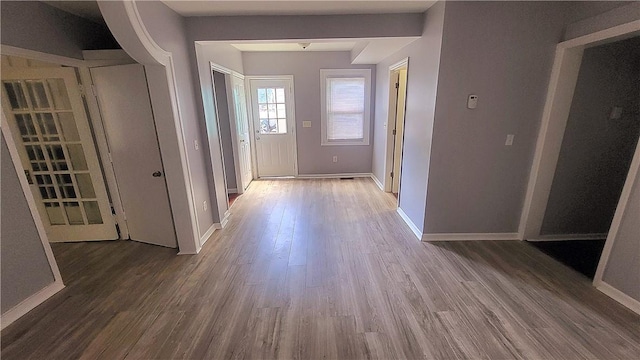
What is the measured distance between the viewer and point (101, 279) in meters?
2.39

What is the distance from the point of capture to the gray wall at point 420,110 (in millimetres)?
2555

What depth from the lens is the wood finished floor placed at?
5.49 ft

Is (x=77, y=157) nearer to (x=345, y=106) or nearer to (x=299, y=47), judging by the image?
(x=299, y=47)

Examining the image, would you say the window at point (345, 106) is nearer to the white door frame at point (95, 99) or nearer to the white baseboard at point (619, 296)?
the white door frame at point (95, 99)

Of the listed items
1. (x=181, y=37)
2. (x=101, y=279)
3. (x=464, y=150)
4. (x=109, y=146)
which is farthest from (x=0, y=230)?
(x=464, y=150)

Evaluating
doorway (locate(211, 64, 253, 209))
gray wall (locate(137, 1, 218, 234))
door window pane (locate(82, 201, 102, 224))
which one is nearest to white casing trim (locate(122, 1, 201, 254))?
gray wall (locate(137, 1, 218, 234))

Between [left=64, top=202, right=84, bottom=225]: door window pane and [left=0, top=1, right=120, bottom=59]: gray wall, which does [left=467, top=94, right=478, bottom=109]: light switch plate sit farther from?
[left=64, top=202, right=84, bottom=225]: door window pane

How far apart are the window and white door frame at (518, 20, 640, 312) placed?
312 centimetres

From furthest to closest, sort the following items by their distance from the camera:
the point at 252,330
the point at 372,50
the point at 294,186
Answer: the point at 294,186, the point at 372,50, the point at 252,330

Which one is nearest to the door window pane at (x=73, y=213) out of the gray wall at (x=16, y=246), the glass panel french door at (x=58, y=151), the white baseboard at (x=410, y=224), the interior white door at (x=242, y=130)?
the glass panel french door at (x=58, y=151)

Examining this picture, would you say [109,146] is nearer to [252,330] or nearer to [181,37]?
[181,37]

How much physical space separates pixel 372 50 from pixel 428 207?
93.6 inches

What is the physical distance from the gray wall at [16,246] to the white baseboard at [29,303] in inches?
1.2

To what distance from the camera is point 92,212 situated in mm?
3023
